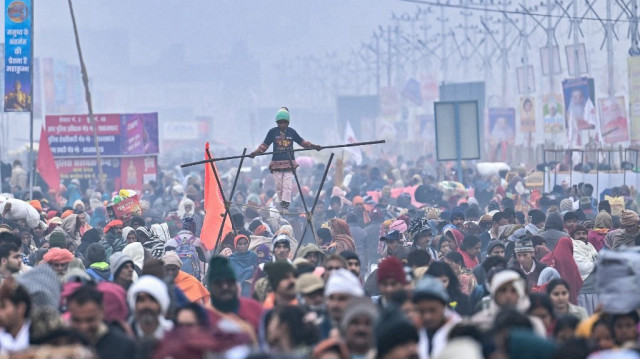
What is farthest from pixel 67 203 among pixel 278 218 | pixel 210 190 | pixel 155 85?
pixel 155 85

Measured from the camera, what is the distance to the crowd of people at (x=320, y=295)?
6898 millimetres

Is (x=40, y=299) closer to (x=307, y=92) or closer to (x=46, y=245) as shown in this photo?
(x=46, y=245)

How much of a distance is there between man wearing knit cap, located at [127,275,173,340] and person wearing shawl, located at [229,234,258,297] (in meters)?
5.67

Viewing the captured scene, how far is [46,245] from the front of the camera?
584 inches

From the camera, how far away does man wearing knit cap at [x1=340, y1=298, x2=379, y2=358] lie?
7.23 metres

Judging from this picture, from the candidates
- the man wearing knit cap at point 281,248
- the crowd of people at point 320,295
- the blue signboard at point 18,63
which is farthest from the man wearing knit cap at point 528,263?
the blue signboard at point 18,63

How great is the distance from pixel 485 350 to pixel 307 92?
584ft

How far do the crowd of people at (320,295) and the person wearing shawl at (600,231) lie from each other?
2 cm

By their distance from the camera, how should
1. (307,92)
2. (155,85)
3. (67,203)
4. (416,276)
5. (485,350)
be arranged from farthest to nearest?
(155,85) → (307,92) → (67,203) → (416,276) → (485,350)

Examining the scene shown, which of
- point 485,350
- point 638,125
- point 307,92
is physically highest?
point 307,92

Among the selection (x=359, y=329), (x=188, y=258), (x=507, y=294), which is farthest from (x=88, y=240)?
(x=359, y=329)

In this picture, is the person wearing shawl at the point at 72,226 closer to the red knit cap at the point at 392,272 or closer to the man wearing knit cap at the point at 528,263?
the man wearing knit cap at the point at 528,263

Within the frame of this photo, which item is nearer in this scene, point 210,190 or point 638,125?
point 210,190

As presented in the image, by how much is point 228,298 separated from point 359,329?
1840mm
